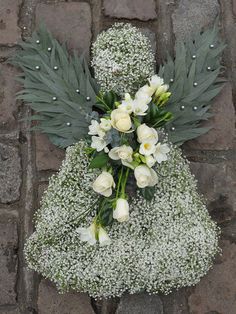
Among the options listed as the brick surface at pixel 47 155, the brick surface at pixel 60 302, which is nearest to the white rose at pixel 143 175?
the brick surface at pixel 47 155

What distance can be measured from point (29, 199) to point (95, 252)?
12.7 inches

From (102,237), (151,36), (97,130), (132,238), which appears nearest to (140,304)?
(132,238)

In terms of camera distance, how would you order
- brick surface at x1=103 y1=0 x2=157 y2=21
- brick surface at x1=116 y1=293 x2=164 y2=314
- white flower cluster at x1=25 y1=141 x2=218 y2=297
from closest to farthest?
white flower cluster at x1=25 y1=141 x2=218 y2=297, brick surface at x1=116 y1=293 x2=164 y2=314, brick surface at x1=103 y1=0 x2=157 y2=21

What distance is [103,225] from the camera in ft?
5.27

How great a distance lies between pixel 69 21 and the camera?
1919 millimetres

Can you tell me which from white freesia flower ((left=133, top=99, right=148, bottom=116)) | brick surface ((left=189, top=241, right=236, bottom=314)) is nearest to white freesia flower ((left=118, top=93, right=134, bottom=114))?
white freesia flower ((left=133, top=99, right=148, bottom=116))

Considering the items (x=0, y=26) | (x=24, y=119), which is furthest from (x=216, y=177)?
(x=0, y=26)

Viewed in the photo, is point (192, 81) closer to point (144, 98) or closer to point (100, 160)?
point (144, 98)

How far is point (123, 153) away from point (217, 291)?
64 cm

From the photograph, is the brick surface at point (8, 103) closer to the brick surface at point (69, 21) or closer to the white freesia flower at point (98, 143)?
the brick surface at point (69, 21)

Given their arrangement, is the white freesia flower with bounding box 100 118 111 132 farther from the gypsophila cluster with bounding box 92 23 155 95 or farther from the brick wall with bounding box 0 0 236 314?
the brick wall with bounding box 0 0 236 314

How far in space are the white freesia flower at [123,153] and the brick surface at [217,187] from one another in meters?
0.41

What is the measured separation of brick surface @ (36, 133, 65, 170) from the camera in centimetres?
186

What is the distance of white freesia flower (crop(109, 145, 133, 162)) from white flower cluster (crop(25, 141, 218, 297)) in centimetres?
20
